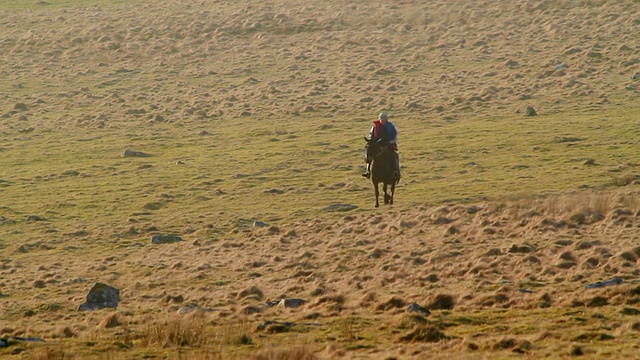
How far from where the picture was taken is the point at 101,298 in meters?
22.0

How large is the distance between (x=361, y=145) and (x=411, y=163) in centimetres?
445

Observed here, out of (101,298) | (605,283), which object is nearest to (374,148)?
(101,298)

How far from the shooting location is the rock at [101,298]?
2178 centimetres

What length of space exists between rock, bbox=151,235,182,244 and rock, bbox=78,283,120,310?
22.6 ft

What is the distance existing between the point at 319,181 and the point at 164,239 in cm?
964

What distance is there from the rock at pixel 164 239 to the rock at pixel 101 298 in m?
6.88

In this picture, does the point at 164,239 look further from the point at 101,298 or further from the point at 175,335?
the point at 175,335

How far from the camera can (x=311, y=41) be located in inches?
2776

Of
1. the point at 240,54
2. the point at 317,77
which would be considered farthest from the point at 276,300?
the point at 240,54

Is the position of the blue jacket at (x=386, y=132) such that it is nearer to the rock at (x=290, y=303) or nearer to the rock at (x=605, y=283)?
the rock at (x=290, y=303)

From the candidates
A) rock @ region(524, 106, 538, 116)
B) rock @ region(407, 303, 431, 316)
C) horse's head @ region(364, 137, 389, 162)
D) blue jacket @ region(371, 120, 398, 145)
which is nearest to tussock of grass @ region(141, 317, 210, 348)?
rock @ region(407, 303, 431, 316)

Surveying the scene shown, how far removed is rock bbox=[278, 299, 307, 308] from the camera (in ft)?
67.6

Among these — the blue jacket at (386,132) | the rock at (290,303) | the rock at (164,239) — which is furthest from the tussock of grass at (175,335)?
the blue jacket at (386,132)

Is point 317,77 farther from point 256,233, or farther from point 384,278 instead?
point 384,278
